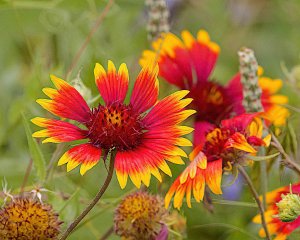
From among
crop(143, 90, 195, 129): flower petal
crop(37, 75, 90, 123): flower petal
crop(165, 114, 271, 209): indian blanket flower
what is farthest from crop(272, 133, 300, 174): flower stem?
crop(37, 75, 90, 123): flower petal

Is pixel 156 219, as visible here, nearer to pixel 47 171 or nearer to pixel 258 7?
pixel 47 171

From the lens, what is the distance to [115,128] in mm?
1099

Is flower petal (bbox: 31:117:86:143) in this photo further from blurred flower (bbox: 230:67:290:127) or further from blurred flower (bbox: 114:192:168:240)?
blurred flower (bbox: 230:67:290:127)

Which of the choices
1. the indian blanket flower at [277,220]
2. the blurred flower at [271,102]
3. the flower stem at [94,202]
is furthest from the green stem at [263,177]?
the flower stem at [94,202]

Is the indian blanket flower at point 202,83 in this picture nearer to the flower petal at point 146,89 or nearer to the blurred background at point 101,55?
the blurred background at point 101,55

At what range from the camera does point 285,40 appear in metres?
2.40

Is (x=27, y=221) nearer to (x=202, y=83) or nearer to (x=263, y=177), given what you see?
(x=263, y=177)

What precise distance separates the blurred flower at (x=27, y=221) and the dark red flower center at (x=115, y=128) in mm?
108

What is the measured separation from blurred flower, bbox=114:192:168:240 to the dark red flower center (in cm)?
9

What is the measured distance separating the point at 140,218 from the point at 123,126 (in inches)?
4.8

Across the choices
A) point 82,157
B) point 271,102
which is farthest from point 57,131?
point 271,102

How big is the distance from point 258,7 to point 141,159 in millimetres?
1531

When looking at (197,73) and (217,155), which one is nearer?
(217,155)

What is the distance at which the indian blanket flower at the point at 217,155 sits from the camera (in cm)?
110
